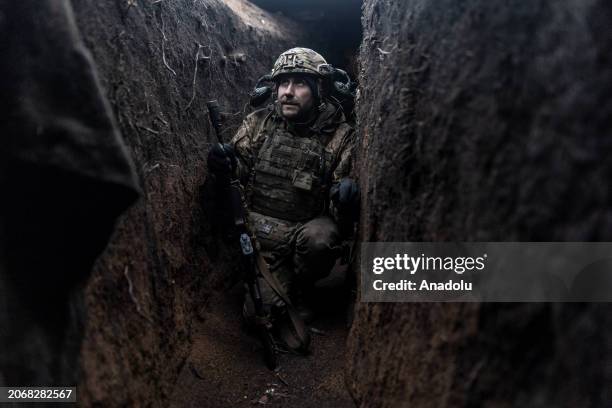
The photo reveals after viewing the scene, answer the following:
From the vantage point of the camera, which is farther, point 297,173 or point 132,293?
point 297,173

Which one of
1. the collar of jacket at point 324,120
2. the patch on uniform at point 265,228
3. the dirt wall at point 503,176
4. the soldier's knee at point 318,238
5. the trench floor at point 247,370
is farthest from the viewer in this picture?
the collar of jacket at point 324,120

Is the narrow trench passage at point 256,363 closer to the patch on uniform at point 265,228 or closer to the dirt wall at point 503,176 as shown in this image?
the patch on uniform at point 265,228

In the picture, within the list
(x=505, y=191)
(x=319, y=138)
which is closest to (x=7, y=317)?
(x=505, y=191)

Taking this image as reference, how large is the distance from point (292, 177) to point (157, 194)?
1.20 m

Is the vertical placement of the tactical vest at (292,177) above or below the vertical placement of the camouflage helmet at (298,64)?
below

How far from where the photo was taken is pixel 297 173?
3455 mm

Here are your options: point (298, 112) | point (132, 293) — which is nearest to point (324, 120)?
point (298, 112)

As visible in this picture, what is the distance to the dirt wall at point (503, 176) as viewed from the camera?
3.53 feet

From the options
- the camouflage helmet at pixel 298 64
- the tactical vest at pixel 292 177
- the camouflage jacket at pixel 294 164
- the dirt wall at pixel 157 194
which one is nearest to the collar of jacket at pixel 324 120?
the camouflage jacket at pixel 294 164

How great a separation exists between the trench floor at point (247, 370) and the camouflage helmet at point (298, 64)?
1.76 meters

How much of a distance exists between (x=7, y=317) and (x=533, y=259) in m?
1.54

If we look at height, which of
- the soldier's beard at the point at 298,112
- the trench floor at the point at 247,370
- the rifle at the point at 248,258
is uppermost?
the soldier's beard at the point at 298,112

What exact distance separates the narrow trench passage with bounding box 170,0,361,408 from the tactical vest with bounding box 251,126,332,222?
641 mm

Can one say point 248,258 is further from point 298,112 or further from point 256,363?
point 298,112
